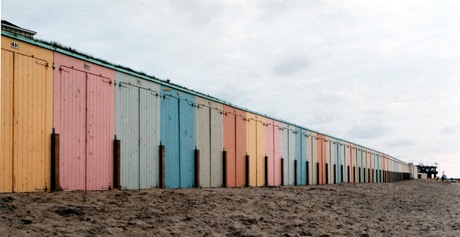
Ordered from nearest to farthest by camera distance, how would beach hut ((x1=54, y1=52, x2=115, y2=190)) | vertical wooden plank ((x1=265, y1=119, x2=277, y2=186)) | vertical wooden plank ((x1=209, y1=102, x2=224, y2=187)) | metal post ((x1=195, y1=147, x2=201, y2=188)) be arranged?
beach hut ((x1=54, y1=52, x2=115, y2=190)), metal post ((x1=195, y1=147, x2=201, y2=188)), vertical wooden plank ((x1=209, y1=102, x2=224, y2=187)), vertical wooden plank ((x1=265, y1=119, x2=277, y2=186))

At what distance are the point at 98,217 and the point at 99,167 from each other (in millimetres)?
3807

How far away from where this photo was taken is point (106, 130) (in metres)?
12.6

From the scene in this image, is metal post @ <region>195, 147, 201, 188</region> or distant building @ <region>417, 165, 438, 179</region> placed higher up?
metal post @ <region>195, 147, 201, 188</region>

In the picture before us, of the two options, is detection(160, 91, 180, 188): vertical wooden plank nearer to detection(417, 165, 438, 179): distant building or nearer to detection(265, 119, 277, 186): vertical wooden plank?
detection(265, 119, 277, 186): vertical wooden plank

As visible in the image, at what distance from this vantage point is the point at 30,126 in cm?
1007

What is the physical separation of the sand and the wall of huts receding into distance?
2.78 feet

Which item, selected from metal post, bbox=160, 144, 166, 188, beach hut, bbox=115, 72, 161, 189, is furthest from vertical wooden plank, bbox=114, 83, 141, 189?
metal post, bbox=160, 144, 166, 188

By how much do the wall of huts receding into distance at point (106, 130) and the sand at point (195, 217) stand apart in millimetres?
847

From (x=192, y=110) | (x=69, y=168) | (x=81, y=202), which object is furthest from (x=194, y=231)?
(x=192, y=110)

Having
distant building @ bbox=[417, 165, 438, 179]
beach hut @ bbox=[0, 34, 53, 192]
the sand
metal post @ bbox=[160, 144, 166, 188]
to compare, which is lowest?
distant building @ bbox=[417, 165, 438, 179]

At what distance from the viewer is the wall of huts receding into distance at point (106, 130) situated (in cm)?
989

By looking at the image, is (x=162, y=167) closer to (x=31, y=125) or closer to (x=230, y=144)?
(x=31, y=125)

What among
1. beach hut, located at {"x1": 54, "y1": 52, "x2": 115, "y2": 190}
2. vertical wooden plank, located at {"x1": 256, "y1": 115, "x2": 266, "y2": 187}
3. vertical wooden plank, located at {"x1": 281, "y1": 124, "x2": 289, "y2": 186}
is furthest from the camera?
vertical wooden plank, located at {"x1": 281, "y1": 124, "x2": 289, "y2": 186}

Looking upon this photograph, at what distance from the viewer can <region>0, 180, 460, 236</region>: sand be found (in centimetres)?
785
